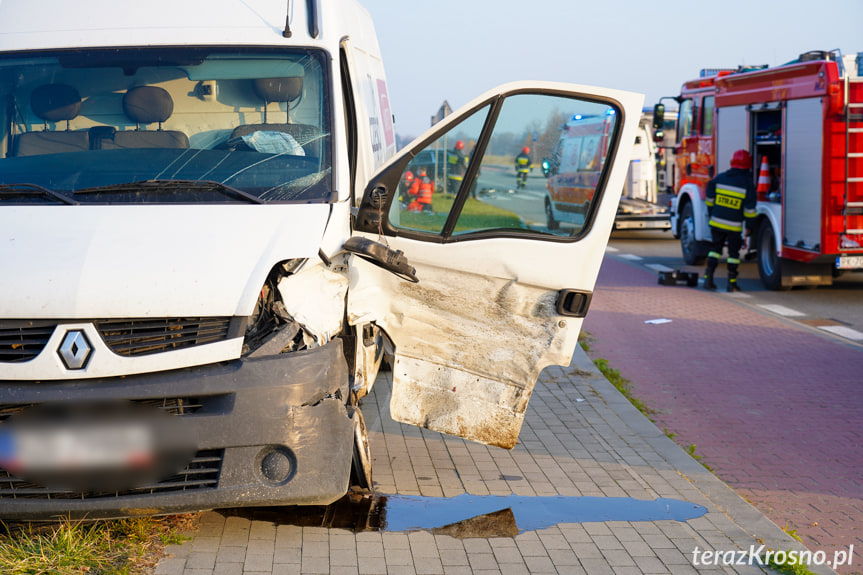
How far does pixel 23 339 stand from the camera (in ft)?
12.5

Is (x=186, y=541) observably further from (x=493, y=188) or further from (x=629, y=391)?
(x=629, y=391)

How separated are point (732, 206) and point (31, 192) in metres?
10.8

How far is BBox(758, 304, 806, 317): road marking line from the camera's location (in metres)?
11.7

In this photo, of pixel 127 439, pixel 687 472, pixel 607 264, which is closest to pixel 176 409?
pixel 127 439

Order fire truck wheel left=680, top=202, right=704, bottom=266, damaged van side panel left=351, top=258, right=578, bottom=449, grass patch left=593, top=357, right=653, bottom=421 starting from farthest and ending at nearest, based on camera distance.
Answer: fire truck wheel left=680, top=202, right=704, bottom=266 < grass patch left=593, top=357, right=653, bottom=421 < damaged van side panel left=351, top=258, right=578, bottom=449

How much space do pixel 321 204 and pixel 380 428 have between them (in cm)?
238

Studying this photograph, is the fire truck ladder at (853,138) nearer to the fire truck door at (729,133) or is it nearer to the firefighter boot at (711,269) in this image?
the firefighter boot at (711,269)

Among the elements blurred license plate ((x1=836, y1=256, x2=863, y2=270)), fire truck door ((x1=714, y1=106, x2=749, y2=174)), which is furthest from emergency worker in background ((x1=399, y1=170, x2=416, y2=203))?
fire truck door ((x1=714, y1=106, x2=749, y2=174))

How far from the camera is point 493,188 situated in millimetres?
4699

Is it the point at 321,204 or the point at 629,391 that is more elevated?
the point at 321,204

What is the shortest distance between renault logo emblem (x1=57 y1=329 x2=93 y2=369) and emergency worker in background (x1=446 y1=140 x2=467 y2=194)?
1923 millimetres

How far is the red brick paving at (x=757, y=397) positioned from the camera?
5.39 m

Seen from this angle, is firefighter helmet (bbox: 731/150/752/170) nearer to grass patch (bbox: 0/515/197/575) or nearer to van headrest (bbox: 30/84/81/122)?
van headrest (bbox: 30/84/81/122)

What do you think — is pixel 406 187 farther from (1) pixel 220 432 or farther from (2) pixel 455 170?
(1) pixel 220 432
